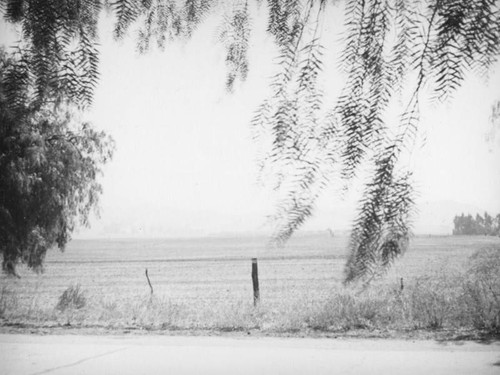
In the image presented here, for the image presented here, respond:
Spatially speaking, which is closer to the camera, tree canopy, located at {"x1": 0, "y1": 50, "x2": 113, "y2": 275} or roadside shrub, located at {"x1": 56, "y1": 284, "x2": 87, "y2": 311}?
tree canopy, located at {"x1": 0, "y1": 50, "x2": 113, "y2": 275}

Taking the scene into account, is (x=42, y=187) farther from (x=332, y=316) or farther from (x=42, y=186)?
(x=332, y=316)

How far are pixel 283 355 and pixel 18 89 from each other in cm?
614

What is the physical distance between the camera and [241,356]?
6242 mm

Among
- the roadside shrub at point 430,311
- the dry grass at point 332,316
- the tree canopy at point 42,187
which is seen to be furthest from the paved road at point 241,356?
the tree canopy at point 42,187

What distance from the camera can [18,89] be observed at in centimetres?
82

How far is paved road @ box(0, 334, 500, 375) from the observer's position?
5.50m

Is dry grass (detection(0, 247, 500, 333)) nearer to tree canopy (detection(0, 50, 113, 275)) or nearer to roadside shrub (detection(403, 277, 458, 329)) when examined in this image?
roadside shrub (detection(403, 277, 458, 329))

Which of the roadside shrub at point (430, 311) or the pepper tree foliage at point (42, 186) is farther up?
the pepper tree foliage at point (42, 186)

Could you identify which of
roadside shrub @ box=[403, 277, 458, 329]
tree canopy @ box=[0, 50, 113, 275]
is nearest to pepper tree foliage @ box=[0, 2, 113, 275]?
tree canopy @ box=[0, 50, 113, 275]

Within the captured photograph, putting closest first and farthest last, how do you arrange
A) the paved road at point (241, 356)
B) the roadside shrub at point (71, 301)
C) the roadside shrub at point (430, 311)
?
the paved road at point (241, 356)
the roadside shrub at point (430, 311)
the roadside shrub at point (71, 301)

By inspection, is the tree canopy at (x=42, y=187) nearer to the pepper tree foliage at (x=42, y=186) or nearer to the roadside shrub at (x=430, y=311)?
the pepper tree foliage at (x=42, y=186)

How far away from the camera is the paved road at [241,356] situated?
550 cm

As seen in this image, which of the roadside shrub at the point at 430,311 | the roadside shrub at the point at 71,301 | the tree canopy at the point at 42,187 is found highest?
the tree canopy at the point at 42,187

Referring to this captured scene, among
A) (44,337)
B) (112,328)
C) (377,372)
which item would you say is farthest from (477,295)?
(44,337)
